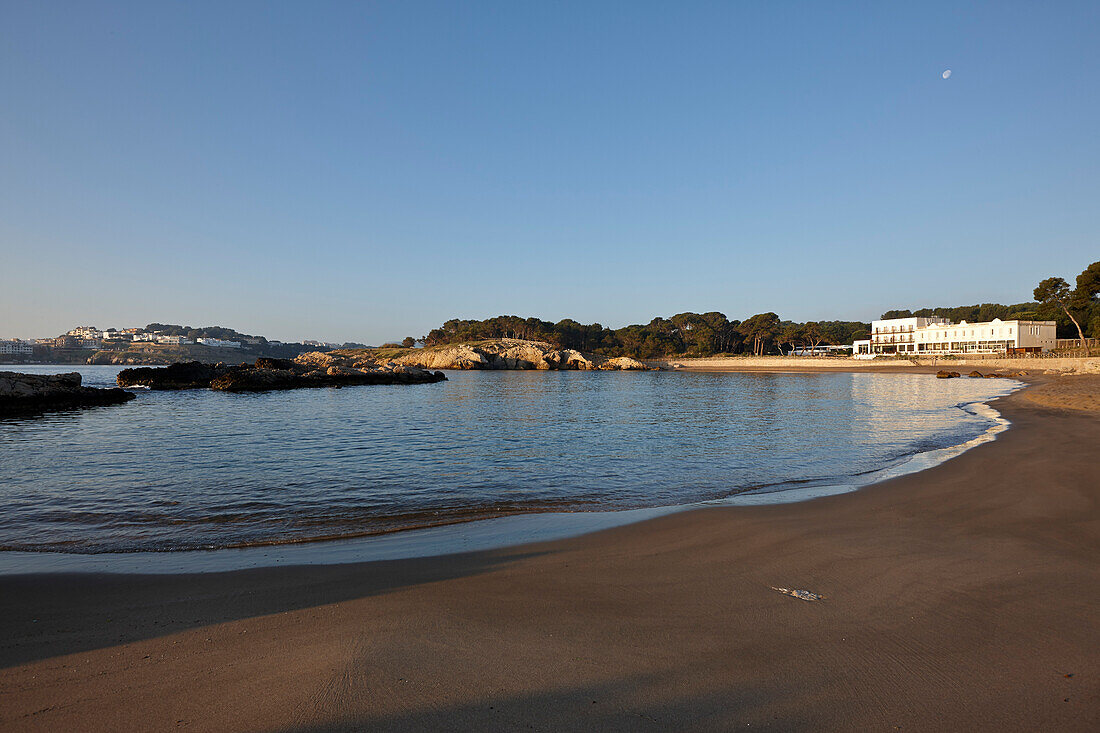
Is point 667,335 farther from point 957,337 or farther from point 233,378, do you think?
point 233,378

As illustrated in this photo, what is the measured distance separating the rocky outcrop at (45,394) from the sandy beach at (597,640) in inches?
1315

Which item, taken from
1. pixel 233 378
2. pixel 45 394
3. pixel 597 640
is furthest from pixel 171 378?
pixel 597 640

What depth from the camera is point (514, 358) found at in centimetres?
12056

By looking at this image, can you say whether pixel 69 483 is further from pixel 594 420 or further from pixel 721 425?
pixel 721 425

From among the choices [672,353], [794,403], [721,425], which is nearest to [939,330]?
[672,353]

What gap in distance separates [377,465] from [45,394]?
102 ft

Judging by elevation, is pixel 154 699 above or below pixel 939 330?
below

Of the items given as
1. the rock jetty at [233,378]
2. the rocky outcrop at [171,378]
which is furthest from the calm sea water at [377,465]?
the rocky outcrop at [171,378]

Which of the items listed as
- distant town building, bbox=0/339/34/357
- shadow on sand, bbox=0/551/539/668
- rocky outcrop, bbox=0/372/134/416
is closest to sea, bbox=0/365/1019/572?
shadow on sand, bbox=0/551/539/668

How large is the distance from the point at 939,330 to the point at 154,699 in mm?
141461

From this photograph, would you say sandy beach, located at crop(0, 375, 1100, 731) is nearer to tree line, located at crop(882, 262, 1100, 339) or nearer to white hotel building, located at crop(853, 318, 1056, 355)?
tree line, located at crop(882, 262, 1100, 339)

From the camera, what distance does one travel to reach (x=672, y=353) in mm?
148750

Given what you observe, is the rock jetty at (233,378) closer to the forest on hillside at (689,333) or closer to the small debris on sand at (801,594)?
the small debris on sand at (801,594)

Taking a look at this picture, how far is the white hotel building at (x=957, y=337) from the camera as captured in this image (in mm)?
97688
